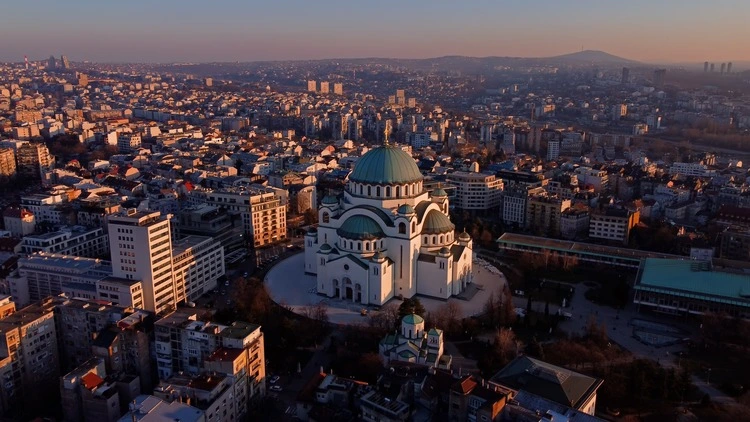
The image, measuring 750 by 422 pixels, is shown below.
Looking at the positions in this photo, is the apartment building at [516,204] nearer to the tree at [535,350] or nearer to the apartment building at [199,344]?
the tree at [535,350]

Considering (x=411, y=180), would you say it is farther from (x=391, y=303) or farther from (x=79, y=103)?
(x=79, y=103)

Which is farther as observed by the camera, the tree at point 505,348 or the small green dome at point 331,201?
the small green dome at point 331,201

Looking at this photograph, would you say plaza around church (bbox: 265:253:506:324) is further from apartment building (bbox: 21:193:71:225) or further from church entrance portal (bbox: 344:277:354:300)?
apartment building (bbox: 21:193:71:225)

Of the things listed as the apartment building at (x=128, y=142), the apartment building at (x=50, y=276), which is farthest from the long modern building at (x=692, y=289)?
the apartment building at (x=128, y=142)

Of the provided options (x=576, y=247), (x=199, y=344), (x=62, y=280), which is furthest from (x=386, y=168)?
(x=62, y=280)

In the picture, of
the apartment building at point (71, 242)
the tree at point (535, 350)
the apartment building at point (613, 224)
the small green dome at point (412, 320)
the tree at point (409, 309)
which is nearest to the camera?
the tree at point (535, 350)

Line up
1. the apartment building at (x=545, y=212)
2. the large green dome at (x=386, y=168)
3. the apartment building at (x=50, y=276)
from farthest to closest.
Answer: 1. the apartment building at (x=545, y=212)
2. the large green dome at (x=386, y=168)
3. the apartment building at (x=50, y=276)
